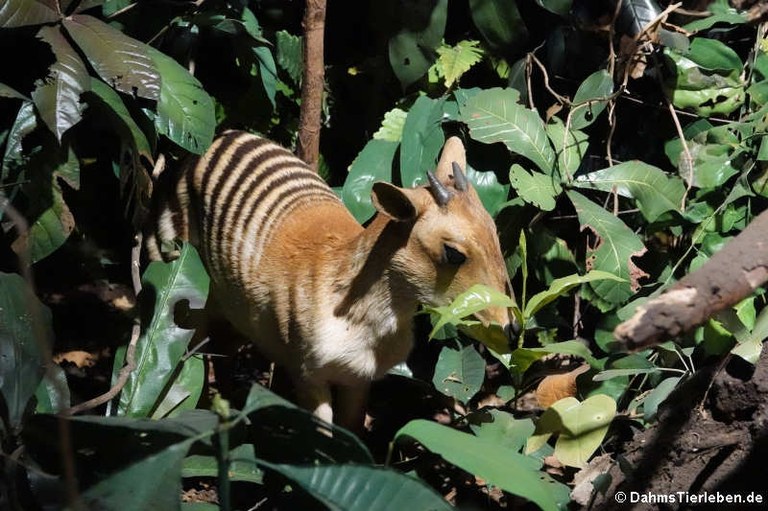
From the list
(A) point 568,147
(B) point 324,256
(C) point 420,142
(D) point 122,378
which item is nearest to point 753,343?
(A) point 568,147

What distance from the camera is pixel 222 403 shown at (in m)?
2.29

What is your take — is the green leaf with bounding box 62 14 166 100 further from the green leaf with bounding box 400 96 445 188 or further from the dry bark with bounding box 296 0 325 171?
the green leaf with bounding box 400 96 445 188

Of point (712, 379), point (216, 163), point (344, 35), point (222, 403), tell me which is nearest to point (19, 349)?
point (222, 403)

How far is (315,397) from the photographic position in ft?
15.4

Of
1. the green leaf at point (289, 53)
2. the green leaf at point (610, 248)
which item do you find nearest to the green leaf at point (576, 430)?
the green leaf at point (610, 248)

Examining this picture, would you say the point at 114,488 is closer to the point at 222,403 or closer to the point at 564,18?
the point at 222,403

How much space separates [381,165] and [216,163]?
937mm

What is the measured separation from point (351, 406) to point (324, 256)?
86 centimetres

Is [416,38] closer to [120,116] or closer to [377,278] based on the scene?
[377,278]

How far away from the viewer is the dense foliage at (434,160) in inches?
153

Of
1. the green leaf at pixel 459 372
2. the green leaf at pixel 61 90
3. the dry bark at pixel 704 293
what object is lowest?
the green leaf at pixel 459 372

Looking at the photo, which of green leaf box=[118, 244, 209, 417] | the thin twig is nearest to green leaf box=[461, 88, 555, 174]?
green leaf box=[118, 244, 209, 417]

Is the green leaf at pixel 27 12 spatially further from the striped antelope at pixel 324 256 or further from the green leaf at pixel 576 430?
the green leaf at pixel 576 430

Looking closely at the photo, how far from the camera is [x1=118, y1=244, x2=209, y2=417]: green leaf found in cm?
405
